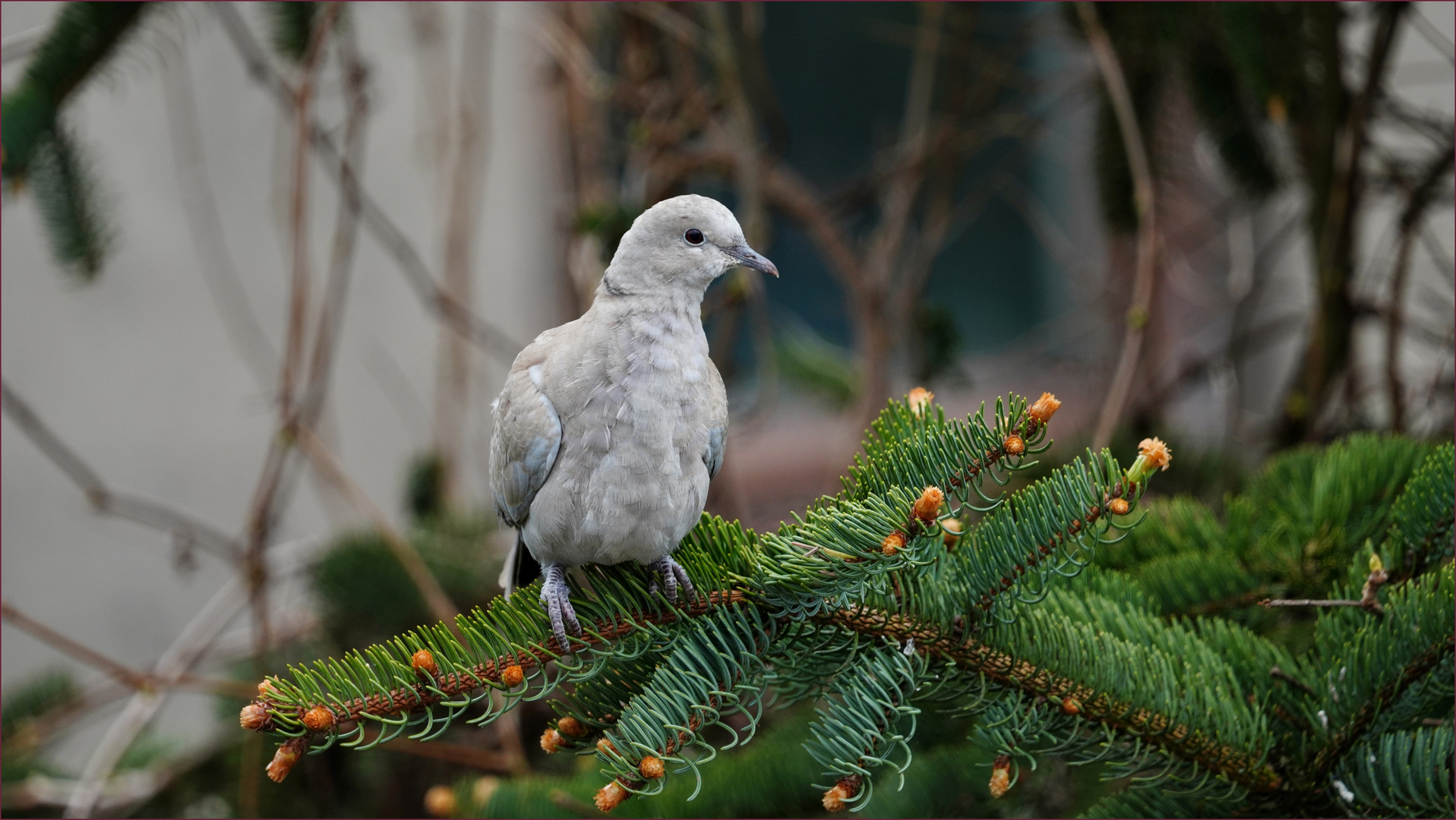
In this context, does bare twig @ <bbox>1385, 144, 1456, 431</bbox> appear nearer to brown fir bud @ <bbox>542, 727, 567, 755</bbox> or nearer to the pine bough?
the pine bough

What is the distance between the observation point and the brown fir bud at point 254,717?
18.0 inches

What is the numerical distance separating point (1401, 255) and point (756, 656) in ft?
2.84

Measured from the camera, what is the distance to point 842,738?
0.52 metres

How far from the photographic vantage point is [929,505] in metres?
0.49

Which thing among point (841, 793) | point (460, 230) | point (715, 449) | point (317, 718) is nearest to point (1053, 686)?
point (841, 793)

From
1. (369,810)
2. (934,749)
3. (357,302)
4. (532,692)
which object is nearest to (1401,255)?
(934,749)

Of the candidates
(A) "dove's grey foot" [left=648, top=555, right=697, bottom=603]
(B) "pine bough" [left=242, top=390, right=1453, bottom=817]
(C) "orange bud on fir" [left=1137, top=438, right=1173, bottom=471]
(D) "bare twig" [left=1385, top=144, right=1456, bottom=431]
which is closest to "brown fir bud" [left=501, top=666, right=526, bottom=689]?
(B) "pine bough" [left=242, top=390, right=1453, bottom=817]

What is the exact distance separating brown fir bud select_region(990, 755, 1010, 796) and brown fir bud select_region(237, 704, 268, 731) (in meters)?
0.35

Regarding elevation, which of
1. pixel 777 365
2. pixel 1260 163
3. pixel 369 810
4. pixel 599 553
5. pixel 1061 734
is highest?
pixel 777 365

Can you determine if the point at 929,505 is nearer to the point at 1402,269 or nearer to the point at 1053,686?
the point at 1053,686

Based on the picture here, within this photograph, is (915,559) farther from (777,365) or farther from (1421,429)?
(777,365)

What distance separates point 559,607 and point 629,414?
13 cm

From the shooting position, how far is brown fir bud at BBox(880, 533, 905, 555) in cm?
49

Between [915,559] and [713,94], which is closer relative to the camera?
[915,559]
